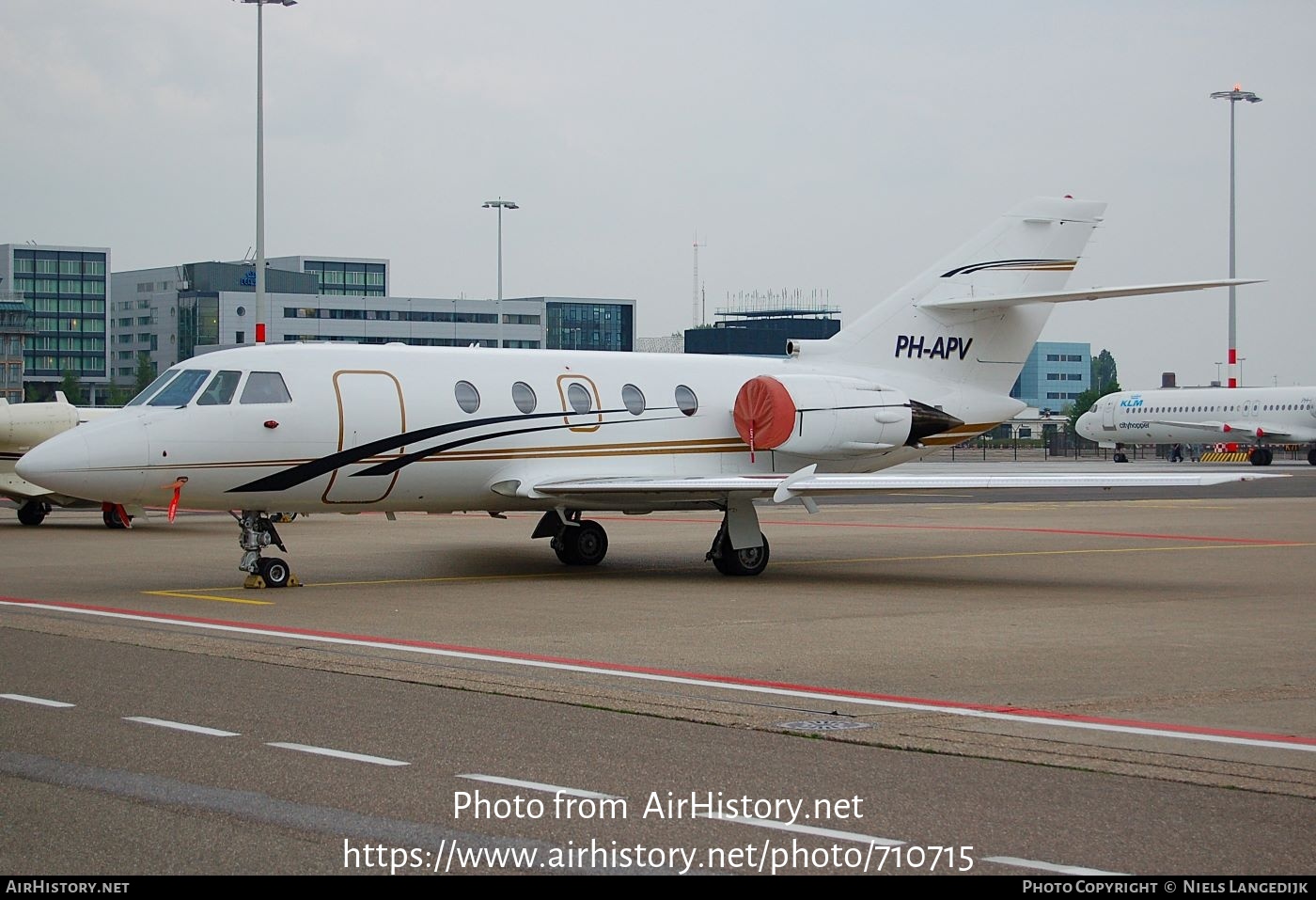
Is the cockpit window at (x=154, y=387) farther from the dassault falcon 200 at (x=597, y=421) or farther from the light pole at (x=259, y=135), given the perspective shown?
the light pole at (x=259, y=135)

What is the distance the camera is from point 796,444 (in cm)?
2120

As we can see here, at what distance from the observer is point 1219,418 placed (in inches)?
2694

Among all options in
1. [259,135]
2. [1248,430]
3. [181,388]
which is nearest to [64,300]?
[1248,430]

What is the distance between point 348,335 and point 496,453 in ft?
284

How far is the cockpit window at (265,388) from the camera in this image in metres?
17.5

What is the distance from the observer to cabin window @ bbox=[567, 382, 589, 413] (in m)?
20.0

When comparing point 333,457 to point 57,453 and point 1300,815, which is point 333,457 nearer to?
point 57,453

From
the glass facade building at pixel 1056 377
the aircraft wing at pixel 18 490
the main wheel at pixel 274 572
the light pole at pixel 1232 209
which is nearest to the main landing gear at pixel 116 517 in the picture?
the aircraft wing at pixel 18 490

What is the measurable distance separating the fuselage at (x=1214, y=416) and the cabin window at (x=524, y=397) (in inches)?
2157

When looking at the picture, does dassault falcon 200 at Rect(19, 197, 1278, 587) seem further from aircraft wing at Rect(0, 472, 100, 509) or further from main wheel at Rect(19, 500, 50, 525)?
main wheel at Rect(19, 500, 50, 525)

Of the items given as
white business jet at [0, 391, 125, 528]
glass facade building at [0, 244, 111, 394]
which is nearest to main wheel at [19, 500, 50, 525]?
white business jet at [0, 391, 125, 528]

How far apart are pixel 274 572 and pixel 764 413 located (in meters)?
7.25

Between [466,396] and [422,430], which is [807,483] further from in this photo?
[422,430]

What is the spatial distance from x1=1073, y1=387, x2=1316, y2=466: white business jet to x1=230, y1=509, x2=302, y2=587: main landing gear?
190 ft
